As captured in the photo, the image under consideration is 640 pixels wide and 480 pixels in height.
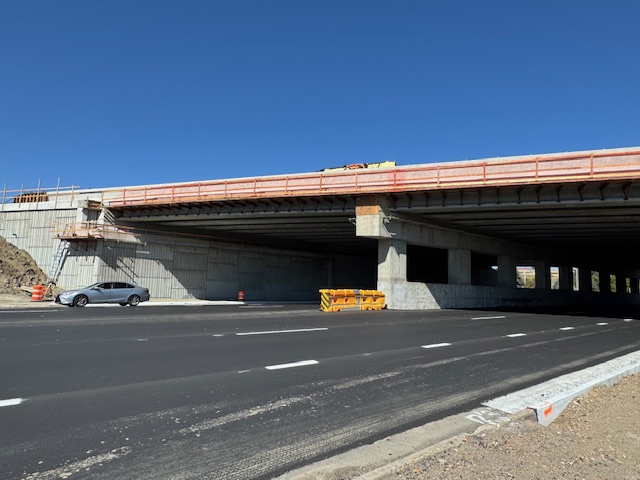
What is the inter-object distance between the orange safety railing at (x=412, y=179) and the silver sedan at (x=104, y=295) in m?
6.72

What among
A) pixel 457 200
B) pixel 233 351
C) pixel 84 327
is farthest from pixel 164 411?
pixel 457 200

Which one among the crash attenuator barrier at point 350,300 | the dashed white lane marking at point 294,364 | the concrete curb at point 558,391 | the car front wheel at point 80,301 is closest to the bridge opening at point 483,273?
the crash attenuator barrier at point 350,300

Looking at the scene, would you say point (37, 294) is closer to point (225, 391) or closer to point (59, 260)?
point (59, 260)

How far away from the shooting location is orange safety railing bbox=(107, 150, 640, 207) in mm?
22703

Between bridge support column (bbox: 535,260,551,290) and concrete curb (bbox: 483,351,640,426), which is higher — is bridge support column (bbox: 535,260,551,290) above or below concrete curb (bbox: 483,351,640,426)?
above

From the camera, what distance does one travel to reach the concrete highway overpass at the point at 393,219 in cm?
2408

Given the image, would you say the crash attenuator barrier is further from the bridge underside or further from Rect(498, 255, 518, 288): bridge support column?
Rect(498, 255, 518, 288): bridge support column

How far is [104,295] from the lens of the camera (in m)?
26.1

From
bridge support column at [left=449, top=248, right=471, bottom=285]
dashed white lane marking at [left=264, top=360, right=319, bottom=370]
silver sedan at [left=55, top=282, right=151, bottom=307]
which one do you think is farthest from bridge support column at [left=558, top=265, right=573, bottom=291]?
dashed white lane marking at [left=264, top=360, right=319, bottom=370]

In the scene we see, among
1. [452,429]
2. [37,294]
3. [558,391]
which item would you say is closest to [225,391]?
[452,429]

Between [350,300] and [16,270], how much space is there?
2329cm

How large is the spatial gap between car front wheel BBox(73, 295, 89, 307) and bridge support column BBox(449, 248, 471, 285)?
23.5 metres

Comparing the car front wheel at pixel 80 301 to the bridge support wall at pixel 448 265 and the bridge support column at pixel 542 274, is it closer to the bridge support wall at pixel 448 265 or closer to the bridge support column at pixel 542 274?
the bridge support wall at pixel 448 265

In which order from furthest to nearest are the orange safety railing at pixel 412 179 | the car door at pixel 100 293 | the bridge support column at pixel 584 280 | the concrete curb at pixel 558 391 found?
1. the bridge support column at pixel 584 280
2. the car door at pixel 100 293
3. the orange safety railing at pixel 412 179
4. the concrete curb at pixel 558 391
